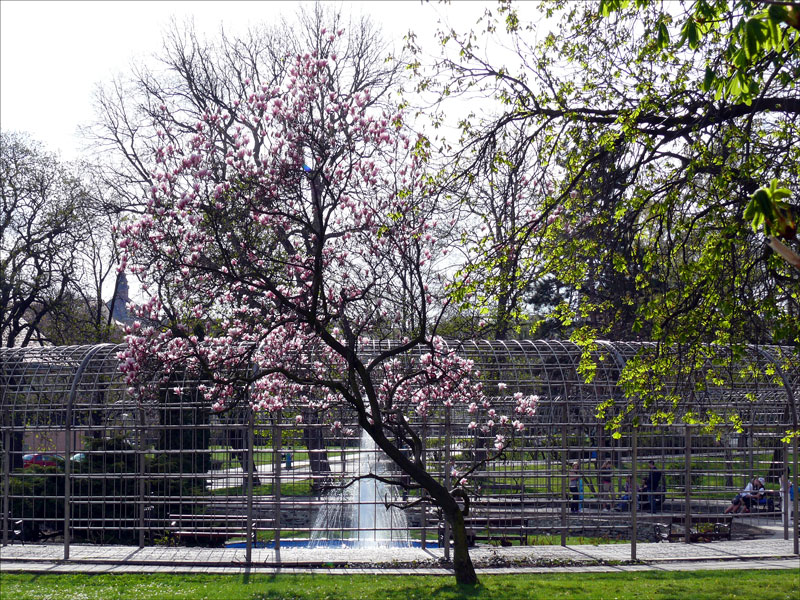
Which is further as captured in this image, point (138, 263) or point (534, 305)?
point (534, 305)

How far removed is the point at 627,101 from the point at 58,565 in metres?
10.1

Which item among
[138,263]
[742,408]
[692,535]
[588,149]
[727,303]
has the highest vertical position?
[588,149]

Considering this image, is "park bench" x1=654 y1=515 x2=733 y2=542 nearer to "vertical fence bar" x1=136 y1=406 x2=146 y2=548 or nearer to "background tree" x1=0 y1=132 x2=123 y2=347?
"vertical fence bar" x1=136 y1=406 x2=146 y2=548

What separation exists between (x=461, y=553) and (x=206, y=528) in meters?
4.92

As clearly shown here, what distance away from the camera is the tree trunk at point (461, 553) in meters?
10.6

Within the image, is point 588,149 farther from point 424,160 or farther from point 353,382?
point 353,382

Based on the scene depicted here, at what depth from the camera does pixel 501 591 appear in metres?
10.1

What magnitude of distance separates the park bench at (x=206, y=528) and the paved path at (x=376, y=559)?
1.03ft

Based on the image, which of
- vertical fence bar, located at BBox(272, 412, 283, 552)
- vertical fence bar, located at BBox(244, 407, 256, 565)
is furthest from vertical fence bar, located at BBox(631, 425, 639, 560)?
vertical fence bar, located at BBox(244, 407, 256, 565)

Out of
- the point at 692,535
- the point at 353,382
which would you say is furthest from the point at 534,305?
the point at 353,382

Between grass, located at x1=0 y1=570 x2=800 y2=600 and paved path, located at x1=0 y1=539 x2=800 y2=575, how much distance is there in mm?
503

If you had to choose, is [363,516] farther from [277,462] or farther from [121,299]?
[121,299]

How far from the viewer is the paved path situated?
12.2m

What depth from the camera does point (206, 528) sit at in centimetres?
1364
